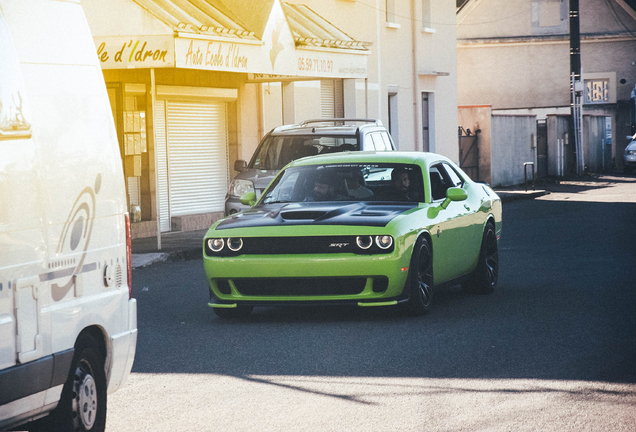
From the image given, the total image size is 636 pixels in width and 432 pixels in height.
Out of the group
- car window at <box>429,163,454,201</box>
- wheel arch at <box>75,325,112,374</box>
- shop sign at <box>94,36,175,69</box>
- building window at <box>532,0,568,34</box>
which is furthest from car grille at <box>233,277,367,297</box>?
building window at <box>532,0,568,34</box>

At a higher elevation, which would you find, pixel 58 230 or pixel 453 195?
pixel 58 230

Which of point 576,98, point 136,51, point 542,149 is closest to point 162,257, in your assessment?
point 136,51

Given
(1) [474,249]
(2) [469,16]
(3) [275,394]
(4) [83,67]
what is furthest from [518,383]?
(2) [469,16]

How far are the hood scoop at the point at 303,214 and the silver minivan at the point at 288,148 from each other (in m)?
6.99

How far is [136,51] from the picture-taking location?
15328 mm

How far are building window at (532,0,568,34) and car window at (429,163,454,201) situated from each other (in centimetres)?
4679

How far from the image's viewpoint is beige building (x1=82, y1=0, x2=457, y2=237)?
625 inches

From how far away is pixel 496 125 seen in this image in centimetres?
3603

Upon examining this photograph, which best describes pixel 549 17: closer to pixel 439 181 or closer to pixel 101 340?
pixel 439 181

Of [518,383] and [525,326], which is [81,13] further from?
[525,326]

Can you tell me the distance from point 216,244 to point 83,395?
4144mm

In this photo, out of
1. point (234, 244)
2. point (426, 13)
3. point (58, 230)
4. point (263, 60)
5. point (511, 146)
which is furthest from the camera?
point (511, 146)

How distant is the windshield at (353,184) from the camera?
33.0 ft

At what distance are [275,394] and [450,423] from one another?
1251 millimetres
